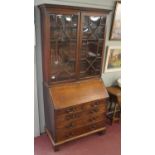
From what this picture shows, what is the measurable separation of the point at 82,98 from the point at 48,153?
0.95 m

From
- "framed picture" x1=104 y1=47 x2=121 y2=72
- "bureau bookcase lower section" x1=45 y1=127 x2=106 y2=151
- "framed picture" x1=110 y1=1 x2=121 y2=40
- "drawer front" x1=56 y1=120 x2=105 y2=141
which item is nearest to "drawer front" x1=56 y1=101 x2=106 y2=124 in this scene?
"drawer front" x1=56 y1=120 x2=105 y2=141

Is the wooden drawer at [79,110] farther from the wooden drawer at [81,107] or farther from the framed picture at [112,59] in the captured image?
the framed picture at [112,59]

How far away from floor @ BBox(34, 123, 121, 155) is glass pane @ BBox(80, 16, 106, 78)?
1081mm

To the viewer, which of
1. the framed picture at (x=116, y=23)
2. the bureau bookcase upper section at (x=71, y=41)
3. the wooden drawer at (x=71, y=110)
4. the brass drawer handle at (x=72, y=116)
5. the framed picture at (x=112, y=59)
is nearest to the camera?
the bureau bookcase upper section at (x=71, y=41)

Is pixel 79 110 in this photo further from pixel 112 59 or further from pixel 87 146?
pixel 112 59

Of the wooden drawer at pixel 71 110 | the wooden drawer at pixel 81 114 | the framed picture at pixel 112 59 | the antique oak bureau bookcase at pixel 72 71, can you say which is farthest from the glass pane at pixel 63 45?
the framed picture at pixel 112 59

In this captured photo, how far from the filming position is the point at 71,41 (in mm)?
2467

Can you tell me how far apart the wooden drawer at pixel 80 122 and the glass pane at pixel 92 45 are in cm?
68

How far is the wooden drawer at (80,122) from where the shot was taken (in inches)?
96.7
